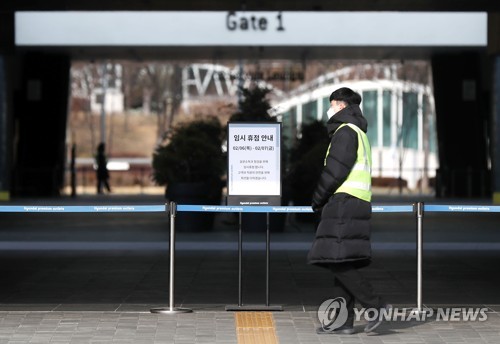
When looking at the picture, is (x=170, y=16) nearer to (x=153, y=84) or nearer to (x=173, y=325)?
(x=173, y=325)

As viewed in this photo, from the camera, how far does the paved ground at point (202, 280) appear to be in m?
10.3

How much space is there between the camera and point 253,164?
11680mm

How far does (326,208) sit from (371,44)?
23.5m

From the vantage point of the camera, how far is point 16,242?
19.9 metres

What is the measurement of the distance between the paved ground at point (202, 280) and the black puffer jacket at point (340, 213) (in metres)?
0.69

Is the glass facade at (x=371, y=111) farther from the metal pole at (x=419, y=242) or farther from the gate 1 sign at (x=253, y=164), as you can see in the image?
the metal pole at (x=419, y=242)

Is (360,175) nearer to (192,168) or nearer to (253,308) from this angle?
(253,308)

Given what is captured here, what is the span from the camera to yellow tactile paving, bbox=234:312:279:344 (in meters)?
9.84

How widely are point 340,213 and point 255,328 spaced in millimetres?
1311

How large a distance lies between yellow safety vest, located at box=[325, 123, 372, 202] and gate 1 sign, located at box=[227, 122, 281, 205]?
5.51 feet

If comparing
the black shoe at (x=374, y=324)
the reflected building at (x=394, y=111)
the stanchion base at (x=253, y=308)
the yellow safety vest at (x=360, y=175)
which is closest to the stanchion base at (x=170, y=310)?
the stanchion base at (x=253, y=308)

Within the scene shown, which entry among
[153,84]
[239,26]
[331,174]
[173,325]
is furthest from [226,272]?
[153,84]

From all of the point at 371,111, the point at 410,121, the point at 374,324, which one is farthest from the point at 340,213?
the point at 371,111

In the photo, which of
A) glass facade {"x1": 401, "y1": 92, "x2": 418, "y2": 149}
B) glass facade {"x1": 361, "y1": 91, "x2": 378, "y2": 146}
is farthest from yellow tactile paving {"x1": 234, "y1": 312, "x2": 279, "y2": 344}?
glass facade {"x1": 361, "y1": 91, "x2": 378, "y2": 146}
